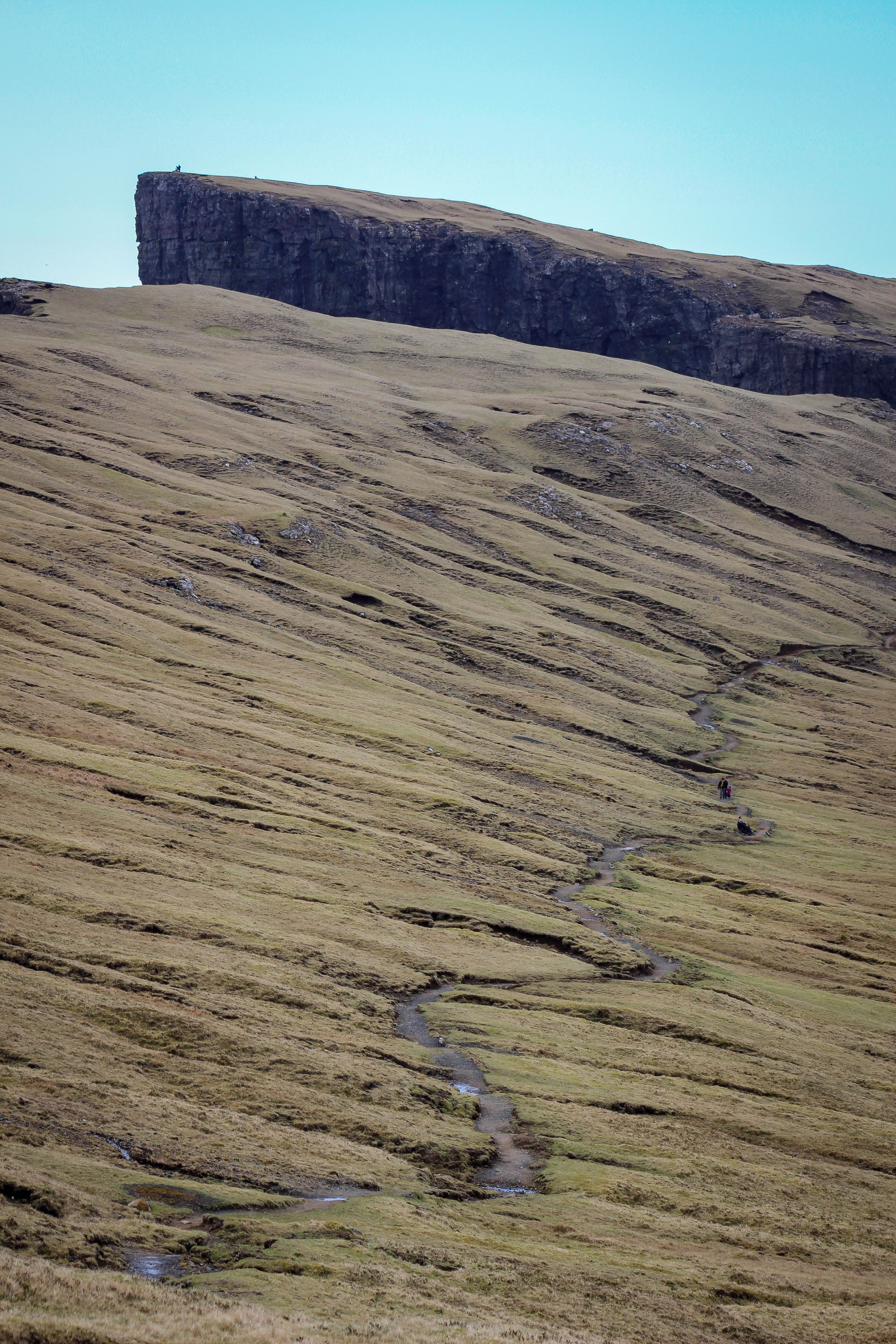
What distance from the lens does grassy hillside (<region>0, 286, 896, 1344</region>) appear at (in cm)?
2553

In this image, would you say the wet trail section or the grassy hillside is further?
the wet trail section

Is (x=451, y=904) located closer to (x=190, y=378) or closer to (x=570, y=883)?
(x=570, y=883)

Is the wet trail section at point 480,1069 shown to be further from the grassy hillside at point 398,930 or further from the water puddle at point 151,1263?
the water puddle at point 151,1263

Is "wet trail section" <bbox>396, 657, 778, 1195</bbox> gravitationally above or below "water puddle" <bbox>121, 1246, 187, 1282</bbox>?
below

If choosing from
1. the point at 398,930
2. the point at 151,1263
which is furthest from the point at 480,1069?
the point at 151,1263

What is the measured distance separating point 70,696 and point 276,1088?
39514 millimetres

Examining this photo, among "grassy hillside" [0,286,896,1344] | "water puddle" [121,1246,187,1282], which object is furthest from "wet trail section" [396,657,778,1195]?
"water puddle" [121,1246,187,1282]

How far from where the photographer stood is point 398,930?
50.7m

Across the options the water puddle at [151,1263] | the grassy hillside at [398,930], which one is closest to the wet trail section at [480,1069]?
the grassy hillside at [398,930]

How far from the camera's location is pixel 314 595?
369ft

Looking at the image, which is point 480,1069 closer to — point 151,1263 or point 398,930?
point 398,930

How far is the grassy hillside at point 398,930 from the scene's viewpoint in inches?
1005

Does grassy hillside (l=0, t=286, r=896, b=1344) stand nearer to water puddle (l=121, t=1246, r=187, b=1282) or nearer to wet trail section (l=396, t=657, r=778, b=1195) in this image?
water puddle (l=121, t=1246, r=187, b=1282)

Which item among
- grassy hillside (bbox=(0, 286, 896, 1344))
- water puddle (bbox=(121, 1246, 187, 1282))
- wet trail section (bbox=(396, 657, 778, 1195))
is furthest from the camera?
wet trail section (bbox=(396, 657, 778, 1195))
